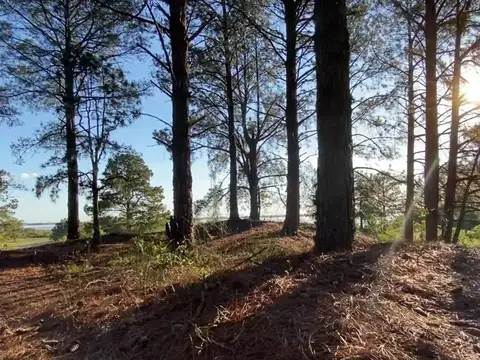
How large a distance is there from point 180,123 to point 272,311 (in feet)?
15.4

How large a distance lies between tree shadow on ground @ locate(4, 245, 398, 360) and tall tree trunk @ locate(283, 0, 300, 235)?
6.22m

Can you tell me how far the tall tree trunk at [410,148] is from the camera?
10566 mm

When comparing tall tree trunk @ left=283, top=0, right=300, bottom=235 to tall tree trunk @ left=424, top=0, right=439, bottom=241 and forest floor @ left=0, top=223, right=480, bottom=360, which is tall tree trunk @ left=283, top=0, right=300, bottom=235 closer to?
tall tree trunk @ left=424, top=0, right=439, bottom=241

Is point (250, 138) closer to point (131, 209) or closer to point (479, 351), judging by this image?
point (131, 209)

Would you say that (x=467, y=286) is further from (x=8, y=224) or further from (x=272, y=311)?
(x=8, y=224)

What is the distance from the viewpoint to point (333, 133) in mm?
3945

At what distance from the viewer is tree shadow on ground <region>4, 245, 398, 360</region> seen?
2166 mm

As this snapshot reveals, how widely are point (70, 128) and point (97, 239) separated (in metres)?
3.77

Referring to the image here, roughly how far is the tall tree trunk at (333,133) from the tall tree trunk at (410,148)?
6.08m

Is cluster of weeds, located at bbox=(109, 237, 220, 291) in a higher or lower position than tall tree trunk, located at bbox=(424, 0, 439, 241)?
lower

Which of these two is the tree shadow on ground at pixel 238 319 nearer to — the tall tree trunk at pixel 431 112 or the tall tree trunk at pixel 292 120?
the tall tree trunk at pixel 292 120

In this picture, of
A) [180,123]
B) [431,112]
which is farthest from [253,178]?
[180,123]

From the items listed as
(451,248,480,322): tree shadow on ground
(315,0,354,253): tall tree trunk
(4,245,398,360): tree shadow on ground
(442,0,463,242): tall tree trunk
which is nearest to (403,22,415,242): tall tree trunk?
(442,0,463,242): tall tree trunk

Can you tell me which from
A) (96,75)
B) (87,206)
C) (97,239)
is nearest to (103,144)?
(96,75)
